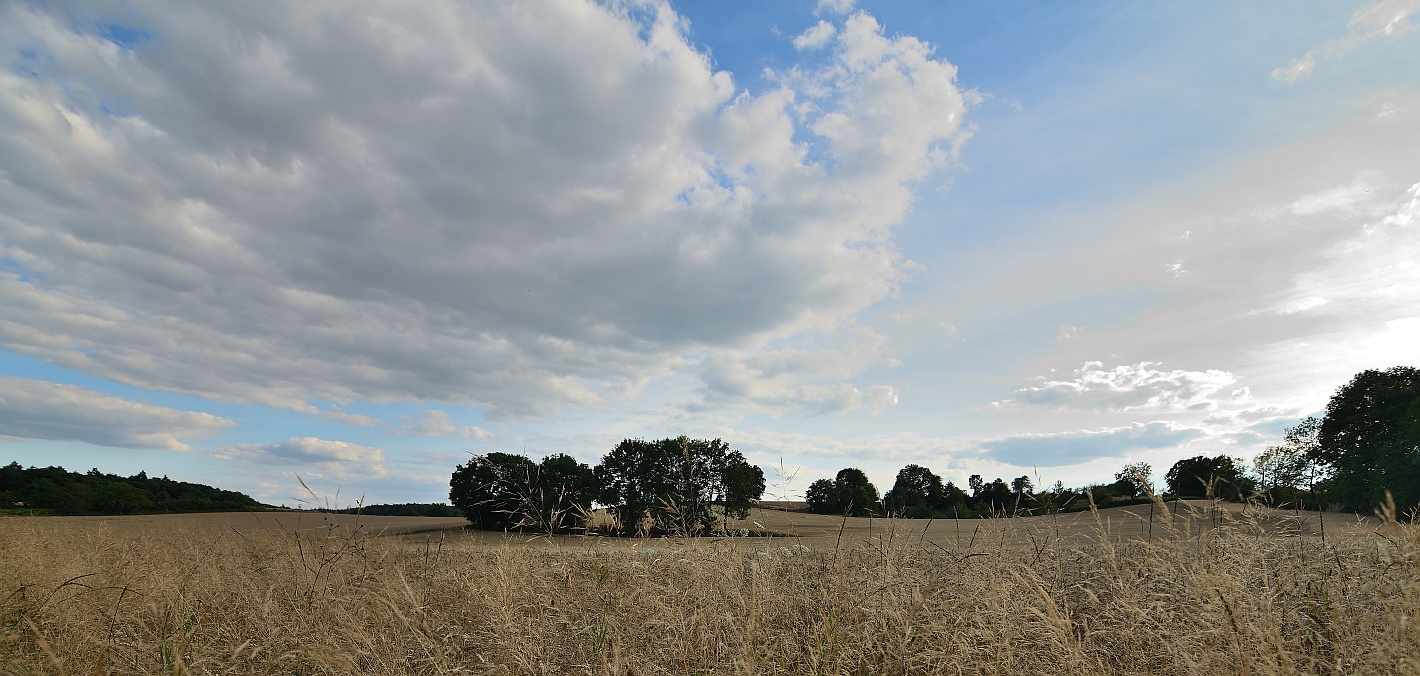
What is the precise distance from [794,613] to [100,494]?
4210cm

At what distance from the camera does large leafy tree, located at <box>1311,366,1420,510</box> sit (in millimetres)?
22469

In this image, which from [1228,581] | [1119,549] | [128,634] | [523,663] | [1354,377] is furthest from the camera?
[1354,377]

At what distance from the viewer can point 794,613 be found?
15.9 ft

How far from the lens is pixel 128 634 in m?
5.57

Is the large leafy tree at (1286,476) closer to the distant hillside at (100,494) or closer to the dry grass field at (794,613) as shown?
the dry grass field at (794,613)

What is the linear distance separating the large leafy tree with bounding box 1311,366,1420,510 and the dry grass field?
963 inches

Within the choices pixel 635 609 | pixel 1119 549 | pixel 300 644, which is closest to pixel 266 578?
pixel 300 644

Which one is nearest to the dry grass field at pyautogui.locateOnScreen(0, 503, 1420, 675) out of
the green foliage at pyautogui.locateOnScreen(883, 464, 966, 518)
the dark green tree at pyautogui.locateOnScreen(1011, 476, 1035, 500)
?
the dark green tree at pyautogui.locateOnScreen(1011, 476, 1035, 500)

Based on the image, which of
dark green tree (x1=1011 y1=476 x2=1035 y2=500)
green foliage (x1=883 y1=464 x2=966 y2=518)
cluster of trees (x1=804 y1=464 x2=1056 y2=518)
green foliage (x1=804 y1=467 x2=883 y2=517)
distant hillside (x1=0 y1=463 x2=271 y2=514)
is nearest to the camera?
dark green tree (x1=1011 y1=476 x2=1035 y2=500)

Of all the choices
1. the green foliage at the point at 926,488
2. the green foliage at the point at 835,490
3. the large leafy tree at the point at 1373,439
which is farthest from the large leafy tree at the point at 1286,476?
the green foliage at the point at 926,488

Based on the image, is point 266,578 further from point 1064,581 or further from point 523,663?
point 1064,581

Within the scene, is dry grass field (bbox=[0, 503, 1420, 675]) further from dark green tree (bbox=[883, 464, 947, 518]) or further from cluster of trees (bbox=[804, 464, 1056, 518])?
dark green tree (bbox=[883, 464, 947, 518])

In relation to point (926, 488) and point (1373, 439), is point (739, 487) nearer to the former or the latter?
point (1373, 439)

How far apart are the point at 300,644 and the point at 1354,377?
4289 centimetres
